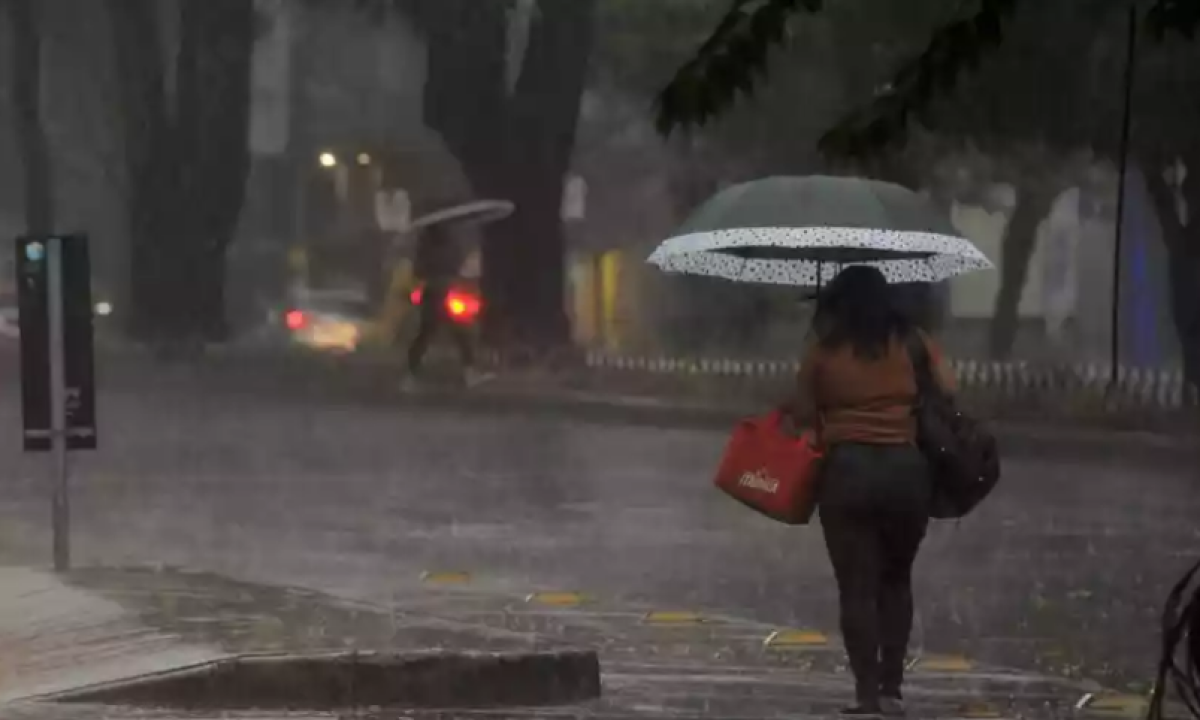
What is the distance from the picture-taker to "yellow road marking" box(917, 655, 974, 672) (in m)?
9.55

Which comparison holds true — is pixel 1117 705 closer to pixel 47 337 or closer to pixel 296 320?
pixel 47 337

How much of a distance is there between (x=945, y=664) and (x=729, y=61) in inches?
197

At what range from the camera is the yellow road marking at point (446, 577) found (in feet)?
39.2

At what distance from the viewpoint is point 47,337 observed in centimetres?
1078

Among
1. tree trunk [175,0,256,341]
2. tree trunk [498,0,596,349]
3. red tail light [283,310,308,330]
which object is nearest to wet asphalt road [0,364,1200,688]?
tree trunk [498,0,596,349]

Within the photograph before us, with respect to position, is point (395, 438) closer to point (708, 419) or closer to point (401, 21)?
point (708, 419)

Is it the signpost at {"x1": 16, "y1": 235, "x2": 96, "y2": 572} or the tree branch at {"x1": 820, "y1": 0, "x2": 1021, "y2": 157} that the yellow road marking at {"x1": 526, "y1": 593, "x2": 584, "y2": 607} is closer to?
the signpost at {"x1": 16, "y1": 235, "x2": 96, "y2": 572}

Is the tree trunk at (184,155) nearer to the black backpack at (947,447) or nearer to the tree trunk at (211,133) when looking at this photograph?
the tree trunk at (211,133)

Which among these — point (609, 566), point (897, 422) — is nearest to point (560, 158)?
point (609, 566)

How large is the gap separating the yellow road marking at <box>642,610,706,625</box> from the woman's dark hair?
2.98 m

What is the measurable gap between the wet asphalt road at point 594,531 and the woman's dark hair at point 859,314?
2488 mm

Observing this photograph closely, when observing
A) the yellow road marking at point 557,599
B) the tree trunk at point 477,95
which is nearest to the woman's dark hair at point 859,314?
the yellow road marking at point 557,599

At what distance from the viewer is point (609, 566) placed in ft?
42.1

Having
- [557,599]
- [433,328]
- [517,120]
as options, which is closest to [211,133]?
[517,120]
